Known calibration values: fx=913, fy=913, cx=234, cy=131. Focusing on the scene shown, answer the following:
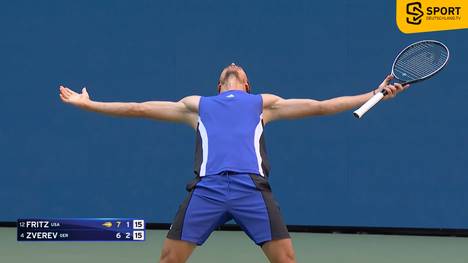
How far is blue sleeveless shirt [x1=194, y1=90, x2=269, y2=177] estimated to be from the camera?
17.3 feet

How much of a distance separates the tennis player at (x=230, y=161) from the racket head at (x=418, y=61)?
2.68ft

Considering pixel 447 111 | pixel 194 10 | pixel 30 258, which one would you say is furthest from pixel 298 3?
pixel 30 258

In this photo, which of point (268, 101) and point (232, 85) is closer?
point (268, 101)

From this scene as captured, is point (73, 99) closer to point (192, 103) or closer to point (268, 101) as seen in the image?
point (192, 103)

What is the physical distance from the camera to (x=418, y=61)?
657 centimetres

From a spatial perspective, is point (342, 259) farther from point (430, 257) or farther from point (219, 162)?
point (219, 162)

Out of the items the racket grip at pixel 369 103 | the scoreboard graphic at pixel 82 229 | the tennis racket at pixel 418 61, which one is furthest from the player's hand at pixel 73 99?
the scoreboard graphic at pixel 82 229

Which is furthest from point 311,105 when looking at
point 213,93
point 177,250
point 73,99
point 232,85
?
point 213,93

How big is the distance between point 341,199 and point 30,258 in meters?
3.60

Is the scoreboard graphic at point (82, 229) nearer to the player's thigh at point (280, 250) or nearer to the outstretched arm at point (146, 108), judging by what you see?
the outstretched arm at point (146, 108)

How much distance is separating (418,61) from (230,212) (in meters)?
2.18

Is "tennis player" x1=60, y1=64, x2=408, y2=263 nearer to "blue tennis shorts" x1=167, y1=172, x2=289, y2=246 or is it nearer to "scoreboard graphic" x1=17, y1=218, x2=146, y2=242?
"blue tennis shorts" x1=167, y1=172, x2=289, y2=246

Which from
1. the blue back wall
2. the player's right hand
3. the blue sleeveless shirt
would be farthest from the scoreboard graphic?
the blue sleeveless shirt

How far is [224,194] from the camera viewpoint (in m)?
5.15
